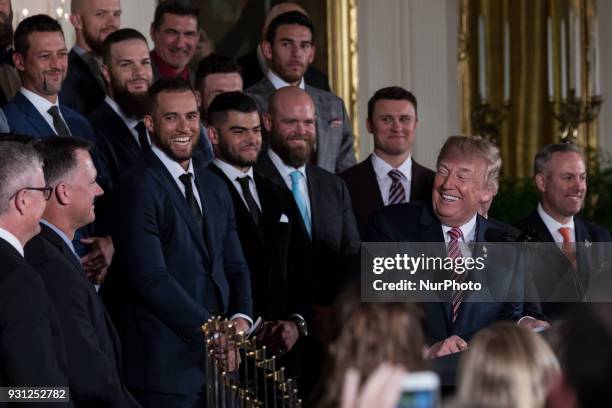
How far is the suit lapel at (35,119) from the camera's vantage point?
6202 millimetres

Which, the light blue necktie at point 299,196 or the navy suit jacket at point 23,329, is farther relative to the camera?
the light blue necktie at point 299,196

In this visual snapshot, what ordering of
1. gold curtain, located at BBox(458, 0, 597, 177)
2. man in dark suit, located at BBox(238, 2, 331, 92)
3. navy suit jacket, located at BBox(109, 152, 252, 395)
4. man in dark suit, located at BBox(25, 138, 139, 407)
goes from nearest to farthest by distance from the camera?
man in dark suit, located at BBox(25, 138, 139, 407) → navy suit jacket, located at BBox(109, 152, 252, 395) → man in dark suit, located at BBox(238, 2, 331, 92) → gold curtain, located at BBox(458, 0, 597, 177)

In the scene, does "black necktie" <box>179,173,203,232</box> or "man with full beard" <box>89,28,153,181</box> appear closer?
"black necktie" <box>179,173,203,232</box>

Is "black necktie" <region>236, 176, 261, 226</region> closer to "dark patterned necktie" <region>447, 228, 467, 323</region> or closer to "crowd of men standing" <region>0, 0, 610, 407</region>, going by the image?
"crowd of men standing" <region>0, 0, 610, 407</region>

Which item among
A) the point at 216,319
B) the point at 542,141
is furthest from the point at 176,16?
the point at 542,141

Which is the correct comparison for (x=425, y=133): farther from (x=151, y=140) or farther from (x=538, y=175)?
(x=151, y=140)

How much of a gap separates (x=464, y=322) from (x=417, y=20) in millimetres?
5401

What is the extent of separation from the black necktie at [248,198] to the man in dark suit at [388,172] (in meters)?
0.92

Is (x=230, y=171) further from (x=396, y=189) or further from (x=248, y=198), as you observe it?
(x=396, y=189)

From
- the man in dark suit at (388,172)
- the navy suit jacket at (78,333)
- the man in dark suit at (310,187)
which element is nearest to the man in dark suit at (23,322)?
the navy suit jacket at (78,333)

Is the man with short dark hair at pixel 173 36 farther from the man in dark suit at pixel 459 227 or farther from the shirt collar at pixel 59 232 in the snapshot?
the shirt collar at pixel 59 232

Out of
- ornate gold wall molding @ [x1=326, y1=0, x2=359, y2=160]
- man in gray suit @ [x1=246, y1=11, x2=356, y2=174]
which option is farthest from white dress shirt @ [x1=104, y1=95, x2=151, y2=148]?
ornate gold wall molding @ [x1=326, y1=0, x2=359, y2=160]

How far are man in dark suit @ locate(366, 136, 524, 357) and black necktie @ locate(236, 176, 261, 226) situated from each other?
0.77 metres

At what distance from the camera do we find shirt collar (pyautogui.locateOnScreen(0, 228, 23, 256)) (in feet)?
14.2
